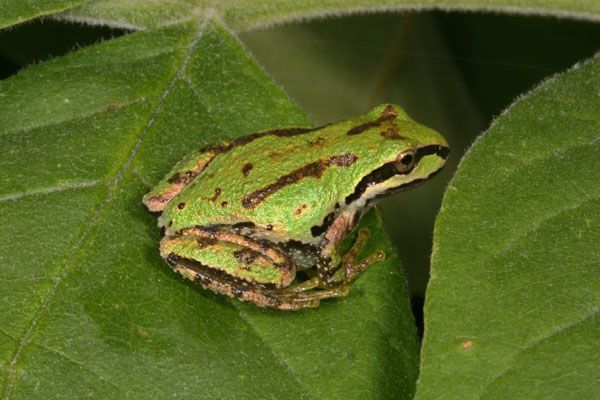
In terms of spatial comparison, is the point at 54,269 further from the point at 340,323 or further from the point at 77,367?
the point at 340,323

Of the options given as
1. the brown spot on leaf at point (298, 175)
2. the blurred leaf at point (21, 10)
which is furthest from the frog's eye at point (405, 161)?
the blurred leaf at point (21, 10)

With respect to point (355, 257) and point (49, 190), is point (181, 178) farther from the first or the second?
point (355, 257)

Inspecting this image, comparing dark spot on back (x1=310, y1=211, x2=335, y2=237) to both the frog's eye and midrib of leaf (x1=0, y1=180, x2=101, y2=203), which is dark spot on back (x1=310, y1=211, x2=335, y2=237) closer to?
the frog's eye

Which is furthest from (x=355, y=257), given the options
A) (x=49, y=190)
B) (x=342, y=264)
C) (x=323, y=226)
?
(x=49, y=190)

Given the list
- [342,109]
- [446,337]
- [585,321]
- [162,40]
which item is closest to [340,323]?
[446,337]

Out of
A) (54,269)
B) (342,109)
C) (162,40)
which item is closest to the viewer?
(54,269)

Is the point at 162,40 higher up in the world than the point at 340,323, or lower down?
higher up
